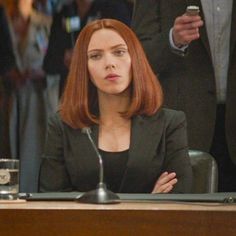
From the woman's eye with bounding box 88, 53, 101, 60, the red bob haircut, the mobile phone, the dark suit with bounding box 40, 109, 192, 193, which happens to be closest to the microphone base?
the dark suit with bounding box 40, 109, 192, 193

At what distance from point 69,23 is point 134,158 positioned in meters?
0.62

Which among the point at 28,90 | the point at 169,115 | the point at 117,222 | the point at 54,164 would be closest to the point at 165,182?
the point at 169,115

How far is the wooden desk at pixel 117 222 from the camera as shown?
1.40m

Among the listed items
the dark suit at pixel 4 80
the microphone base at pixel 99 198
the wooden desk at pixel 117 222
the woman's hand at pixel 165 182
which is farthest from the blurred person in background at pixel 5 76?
the wooden desk at pixel 117 222

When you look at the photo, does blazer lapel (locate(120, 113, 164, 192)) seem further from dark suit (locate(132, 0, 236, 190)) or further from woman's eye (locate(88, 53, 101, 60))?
woman's eye (locate(88, 53, 101, 60))

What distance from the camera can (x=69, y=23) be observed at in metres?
2.53

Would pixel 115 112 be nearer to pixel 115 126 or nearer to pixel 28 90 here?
pixel 115 126

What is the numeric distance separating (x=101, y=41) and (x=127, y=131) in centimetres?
38

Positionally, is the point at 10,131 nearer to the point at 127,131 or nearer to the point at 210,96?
the point at 127,131

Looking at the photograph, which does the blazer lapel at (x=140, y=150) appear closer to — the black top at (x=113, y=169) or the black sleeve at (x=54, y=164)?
the black top at (x=113, y=169)

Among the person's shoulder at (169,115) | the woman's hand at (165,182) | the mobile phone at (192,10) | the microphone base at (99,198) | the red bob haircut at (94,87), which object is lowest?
the woman's hand at (165,182)

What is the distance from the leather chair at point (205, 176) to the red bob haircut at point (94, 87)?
0.96 feet

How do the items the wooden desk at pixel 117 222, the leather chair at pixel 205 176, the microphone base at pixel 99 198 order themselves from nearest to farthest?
the wooden desk at pixel 117 222
the microphone base at pixel 99 198
the leather chair at pixel 205 176

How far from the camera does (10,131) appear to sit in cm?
253
